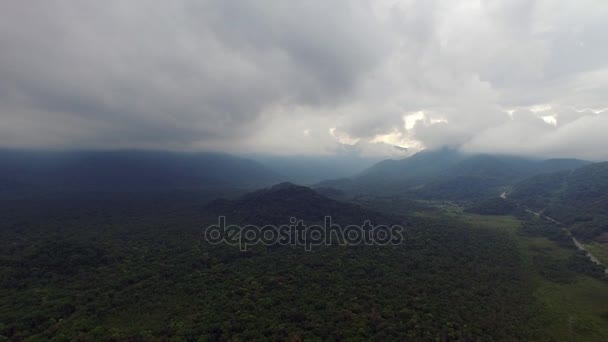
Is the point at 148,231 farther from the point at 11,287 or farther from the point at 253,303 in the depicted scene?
the point at 253,303

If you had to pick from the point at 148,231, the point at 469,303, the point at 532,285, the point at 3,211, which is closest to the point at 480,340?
the point at 469,303

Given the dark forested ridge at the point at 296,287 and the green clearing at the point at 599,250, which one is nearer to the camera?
the dark forested ridge at the point at 296,287

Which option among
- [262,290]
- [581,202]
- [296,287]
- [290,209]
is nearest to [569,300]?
[296,287]

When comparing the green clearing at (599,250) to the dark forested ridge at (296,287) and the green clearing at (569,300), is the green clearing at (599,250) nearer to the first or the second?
the green clearing at (569,300)

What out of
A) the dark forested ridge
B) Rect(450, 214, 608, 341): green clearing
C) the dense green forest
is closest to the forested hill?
the dark forested ridge

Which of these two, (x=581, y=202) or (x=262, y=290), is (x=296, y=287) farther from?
(x=581, y=202)

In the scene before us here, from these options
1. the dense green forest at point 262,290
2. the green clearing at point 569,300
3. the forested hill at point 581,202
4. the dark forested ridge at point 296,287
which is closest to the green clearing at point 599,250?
the green clearing at point 569,300

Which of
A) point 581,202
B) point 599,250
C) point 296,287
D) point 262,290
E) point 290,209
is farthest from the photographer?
point 581,202

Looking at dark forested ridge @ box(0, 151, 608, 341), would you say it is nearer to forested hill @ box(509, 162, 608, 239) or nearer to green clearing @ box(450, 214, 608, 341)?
green clearing @ box(450, 214, 608, 341)
